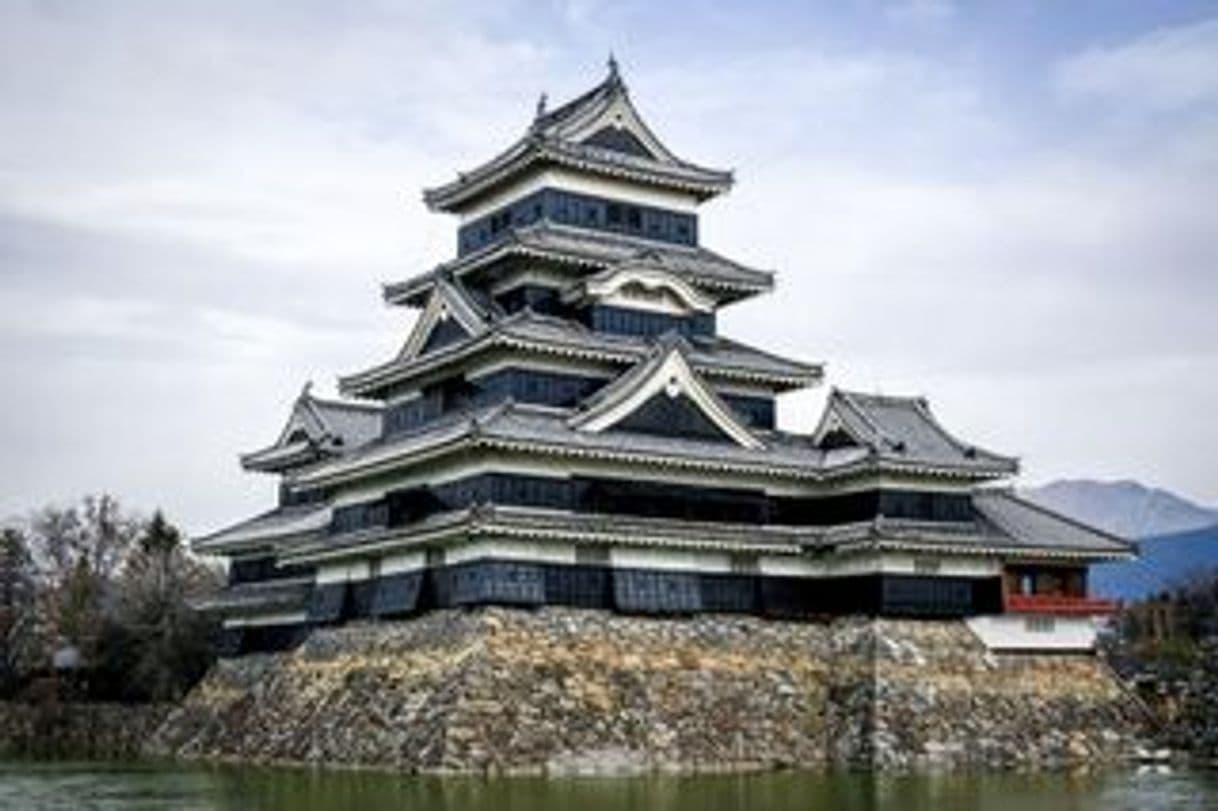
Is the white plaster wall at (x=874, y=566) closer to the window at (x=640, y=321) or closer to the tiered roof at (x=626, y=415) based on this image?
the tiered roof at (x=626, y=415)

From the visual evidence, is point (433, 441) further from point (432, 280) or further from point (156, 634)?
point (156, 634)

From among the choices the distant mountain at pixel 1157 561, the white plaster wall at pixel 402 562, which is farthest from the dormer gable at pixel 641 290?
the distant mountain at pixel 1157 561

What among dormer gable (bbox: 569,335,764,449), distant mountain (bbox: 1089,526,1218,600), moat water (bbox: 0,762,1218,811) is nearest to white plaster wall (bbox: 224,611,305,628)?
moat water (bbox: 0,762,1218,811)

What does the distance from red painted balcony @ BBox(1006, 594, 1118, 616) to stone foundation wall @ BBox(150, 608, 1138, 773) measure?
51.2 inches

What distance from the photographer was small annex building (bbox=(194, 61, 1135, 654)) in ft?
133

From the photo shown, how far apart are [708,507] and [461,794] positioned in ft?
46.6

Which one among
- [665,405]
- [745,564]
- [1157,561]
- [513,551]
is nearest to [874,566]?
[745,564]

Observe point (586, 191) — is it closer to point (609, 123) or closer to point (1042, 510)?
point (609, 123)

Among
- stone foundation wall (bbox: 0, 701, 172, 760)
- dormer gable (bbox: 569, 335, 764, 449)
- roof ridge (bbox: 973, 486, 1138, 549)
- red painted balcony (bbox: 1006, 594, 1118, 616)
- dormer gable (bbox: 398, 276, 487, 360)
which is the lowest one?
stone foundation wall (bbox: 0, 701, 172, 760)

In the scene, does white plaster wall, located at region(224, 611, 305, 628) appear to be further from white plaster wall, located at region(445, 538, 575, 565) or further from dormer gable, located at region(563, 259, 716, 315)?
dormer gable, located at region(563, 259, 716, 315)

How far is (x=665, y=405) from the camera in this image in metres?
43.0

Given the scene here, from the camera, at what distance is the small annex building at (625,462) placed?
4062 centimetres

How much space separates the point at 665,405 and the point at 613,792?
44.5 feet

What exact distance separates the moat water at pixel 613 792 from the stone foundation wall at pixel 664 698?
1756mm
